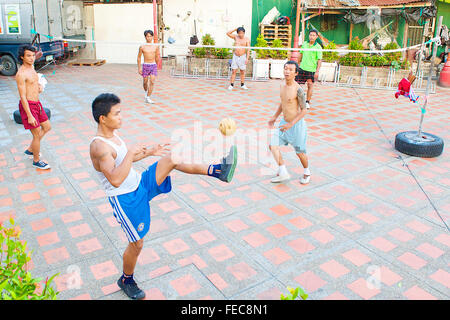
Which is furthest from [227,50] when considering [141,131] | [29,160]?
[29,160]

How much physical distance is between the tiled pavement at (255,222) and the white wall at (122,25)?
9800 millimetres

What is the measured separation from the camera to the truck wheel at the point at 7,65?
1384 cm

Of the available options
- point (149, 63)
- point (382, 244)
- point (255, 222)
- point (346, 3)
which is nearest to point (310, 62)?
point (149, 63)

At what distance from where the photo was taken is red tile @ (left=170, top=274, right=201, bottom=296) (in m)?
3.49

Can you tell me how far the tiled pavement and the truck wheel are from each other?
688 centimetres

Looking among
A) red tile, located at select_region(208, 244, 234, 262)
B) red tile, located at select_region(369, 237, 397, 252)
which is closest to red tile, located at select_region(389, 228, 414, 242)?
red tile, located at select_region(369, 237, 397, 252)

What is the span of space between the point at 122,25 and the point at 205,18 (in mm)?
3637

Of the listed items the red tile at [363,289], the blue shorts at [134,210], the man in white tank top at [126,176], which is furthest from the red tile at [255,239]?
the blue shorts at [134,210]

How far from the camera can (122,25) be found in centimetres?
1716

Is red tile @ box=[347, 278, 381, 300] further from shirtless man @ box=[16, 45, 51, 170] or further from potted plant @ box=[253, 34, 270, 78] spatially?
potted plant @ box=[253, 34, 270, 78]

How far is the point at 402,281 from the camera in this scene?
143 inches
